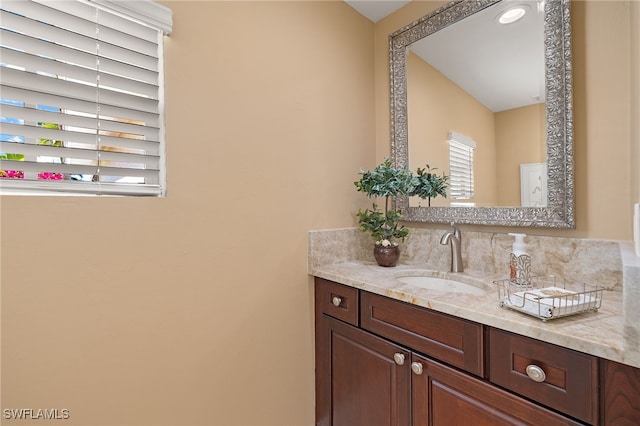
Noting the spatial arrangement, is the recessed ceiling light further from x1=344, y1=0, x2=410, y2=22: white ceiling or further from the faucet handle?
the faucet handle

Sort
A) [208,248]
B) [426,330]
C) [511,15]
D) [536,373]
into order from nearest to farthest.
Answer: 1. [536,373]
2. [426,330]
3. [208,248]
4. [511,15]

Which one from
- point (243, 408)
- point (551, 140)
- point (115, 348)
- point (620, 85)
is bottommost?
point (243, 408)

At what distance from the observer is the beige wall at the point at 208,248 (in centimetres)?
93

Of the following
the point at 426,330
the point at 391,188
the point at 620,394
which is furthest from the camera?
the point at 391,188

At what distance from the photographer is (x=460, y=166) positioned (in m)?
1.60

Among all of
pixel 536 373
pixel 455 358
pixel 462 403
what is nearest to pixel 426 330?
pixel 455 358

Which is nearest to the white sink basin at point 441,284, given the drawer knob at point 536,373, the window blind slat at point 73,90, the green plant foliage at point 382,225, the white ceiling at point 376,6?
the green plant foliage at point 382,225

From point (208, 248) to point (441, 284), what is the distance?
1.07 meters

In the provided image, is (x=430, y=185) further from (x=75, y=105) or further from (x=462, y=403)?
(x=75, y=105)

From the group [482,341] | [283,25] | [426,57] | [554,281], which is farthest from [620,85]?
[283,25]

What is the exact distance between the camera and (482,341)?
0.92 m

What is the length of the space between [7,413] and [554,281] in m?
1.90

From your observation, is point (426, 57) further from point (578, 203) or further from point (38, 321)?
point (38, 321)

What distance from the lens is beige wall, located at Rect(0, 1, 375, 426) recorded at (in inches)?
36.8
